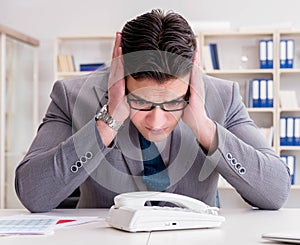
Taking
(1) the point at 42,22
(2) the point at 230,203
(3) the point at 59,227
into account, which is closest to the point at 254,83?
(2) the point at 230,203

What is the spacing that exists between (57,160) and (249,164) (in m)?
0.54

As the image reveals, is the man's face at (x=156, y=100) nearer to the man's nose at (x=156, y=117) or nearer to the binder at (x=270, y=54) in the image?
the man's nose at (x=156, y=117)

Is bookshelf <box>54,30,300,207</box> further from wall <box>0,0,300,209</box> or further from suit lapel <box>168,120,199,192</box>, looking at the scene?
suit lapel <box>168,120,199,192</box>

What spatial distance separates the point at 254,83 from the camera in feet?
16.5

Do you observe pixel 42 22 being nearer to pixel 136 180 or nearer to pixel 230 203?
pixel 230 203

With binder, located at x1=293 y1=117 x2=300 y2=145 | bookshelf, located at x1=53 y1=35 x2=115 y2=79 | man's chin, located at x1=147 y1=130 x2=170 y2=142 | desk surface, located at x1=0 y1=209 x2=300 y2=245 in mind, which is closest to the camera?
desk surface, located at x1=0 y1=209 x2=300 y2=245

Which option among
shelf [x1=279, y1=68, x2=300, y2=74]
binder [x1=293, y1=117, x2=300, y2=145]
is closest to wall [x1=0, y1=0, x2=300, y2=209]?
shelf [x1=279, y1=68, x2=300, y2=74]

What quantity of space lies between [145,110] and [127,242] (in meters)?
0.43

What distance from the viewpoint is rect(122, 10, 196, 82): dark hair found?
152 cm

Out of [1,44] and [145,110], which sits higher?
[1,44]

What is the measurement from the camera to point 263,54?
16.7 feet

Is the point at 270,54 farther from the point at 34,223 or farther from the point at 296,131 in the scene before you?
the point at 34,223

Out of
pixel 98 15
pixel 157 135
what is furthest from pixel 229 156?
pixel 98 15

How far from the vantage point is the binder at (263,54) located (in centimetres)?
507
